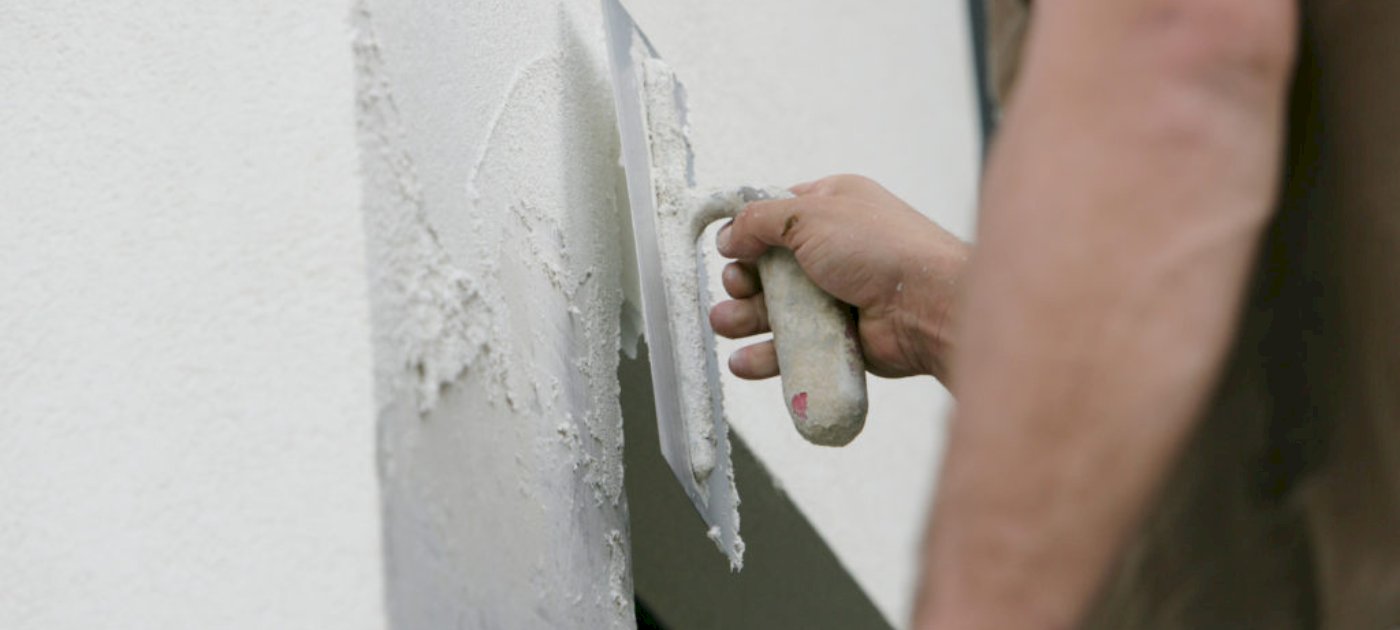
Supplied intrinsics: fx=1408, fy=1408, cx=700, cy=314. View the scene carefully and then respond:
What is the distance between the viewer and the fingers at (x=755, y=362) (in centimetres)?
133

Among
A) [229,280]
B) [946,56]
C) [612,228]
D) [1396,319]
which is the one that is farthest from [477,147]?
[946,56]

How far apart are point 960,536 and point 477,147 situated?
0.51 meters

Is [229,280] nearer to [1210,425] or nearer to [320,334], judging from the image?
[320,334]

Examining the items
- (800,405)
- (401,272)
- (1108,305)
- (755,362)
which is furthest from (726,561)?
(1108,305)

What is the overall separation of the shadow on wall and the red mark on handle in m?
0.33

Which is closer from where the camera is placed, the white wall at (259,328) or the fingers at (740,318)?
the white wall at (259,328)

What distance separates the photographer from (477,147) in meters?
0.92

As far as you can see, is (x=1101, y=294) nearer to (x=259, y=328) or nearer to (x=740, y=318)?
(x=259, y=328)

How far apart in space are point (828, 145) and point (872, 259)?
2.60ft

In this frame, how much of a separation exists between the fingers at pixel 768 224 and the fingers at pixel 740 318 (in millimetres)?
65

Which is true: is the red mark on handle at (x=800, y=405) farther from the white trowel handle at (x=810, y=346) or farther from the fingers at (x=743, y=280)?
the fingers at (x=743, y=280)

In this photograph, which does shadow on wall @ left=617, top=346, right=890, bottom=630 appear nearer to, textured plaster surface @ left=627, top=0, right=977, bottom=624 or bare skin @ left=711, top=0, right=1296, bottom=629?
textured plaster surface @ left=627, top=0, right=977, bottom=624

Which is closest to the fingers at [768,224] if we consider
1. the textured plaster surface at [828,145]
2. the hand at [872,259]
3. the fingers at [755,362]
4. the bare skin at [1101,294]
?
the hand at [872,259]

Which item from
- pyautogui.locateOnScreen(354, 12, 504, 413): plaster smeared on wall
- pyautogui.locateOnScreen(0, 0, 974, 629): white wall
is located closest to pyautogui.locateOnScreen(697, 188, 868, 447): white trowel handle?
pyautogui.locateOnScreen(0, 0, 974, 629): white wall
